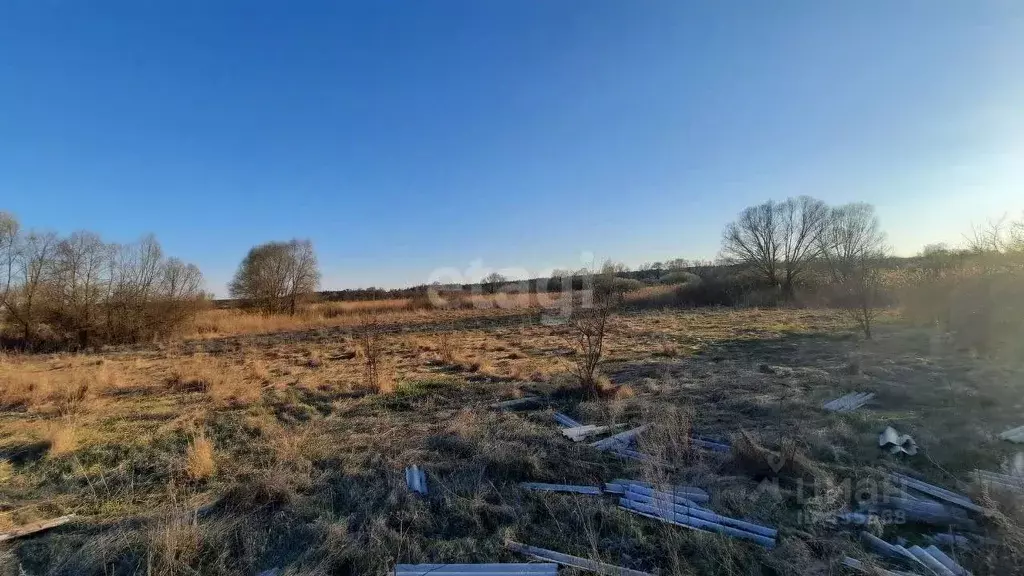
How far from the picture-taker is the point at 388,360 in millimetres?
11359

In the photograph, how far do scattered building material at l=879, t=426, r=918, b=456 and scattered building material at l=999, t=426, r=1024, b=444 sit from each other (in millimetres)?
873

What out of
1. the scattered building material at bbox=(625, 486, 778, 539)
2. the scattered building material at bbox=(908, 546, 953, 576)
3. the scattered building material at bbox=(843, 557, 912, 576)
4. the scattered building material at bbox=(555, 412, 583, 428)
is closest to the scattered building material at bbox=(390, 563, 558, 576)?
the scattered building material at bbox=(625, 486, 778, 539)

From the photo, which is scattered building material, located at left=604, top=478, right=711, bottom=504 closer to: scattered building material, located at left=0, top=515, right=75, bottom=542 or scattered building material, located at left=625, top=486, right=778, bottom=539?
scattered building material, located at left=625, top=486, right=778, bottom=539

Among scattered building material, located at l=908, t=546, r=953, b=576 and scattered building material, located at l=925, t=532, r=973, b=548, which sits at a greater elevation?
scattered building material, located at l=908, t=546, r=953, b=576

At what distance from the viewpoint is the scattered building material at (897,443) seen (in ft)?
13.5

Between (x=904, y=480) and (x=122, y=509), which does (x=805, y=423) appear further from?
(x=122, y=509)

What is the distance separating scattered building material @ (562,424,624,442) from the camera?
505 centimetres

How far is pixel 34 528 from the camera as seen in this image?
339 cm

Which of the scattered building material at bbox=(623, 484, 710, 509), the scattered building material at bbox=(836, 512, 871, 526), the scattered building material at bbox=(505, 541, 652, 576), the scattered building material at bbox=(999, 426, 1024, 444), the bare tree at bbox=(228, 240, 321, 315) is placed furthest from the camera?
the bare tree at bbox=(228, 240, 321, 315)

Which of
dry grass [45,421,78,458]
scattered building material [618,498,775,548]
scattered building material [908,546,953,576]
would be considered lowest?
scattered building material [908,546,953,576]

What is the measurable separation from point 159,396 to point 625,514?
8980 mm

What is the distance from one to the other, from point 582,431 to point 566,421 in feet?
1.70

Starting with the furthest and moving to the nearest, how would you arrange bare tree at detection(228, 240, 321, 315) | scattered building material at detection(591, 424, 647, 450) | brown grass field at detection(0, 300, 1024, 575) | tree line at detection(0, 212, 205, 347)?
bare tree at detection(228, 240, 321, 315), tree line at detection(0, 212, 205, 347), scattered building material at detection(591, 424, 647, 450), brown grass field at detection(0, 300, 1024, 575)

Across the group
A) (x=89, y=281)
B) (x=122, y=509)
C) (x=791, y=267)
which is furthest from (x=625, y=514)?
(x=791, y=267)
